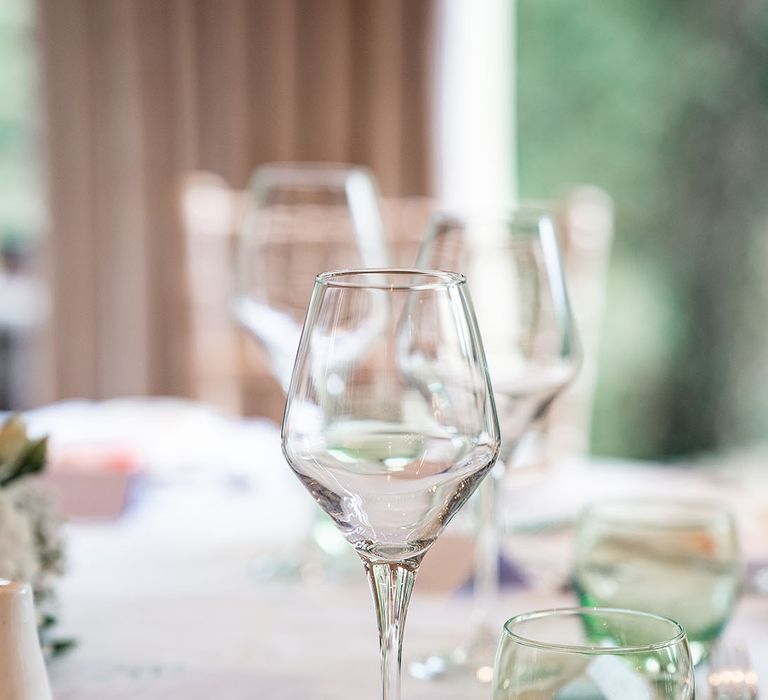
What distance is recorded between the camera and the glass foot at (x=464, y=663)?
0.69 m

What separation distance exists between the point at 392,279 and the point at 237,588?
0.47m

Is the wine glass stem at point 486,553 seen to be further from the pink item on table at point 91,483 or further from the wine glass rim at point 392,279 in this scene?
Result: the pink item on table at point 91,483

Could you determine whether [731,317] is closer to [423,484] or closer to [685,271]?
[685,271]

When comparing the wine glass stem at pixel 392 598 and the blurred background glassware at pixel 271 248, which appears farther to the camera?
the blurred background glassware at pixel 271 248

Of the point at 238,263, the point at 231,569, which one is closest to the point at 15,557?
the point at 231,569

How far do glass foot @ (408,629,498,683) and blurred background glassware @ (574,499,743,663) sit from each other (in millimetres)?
70

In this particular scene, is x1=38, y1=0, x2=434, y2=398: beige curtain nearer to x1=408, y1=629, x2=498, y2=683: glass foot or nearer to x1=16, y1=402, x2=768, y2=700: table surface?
x1=16, y1=402, x2=768, y2=700: table surface

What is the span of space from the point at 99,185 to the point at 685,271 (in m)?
2.20

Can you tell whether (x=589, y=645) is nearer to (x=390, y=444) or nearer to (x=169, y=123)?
(x=390, y=444)

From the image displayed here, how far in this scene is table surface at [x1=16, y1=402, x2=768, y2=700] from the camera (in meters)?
0.71

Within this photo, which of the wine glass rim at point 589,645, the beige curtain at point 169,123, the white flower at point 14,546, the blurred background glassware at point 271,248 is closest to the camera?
the wine glass rim at point 589,645

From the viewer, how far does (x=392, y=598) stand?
509 mm

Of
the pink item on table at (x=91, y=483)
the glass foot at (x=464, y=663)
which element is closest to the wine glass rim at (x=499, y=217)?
the glass foot at (x=464, y=663)

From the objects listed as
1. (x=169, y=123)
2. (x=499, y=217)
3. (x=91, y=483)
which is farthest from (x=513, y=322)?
(x=169, y=123)
